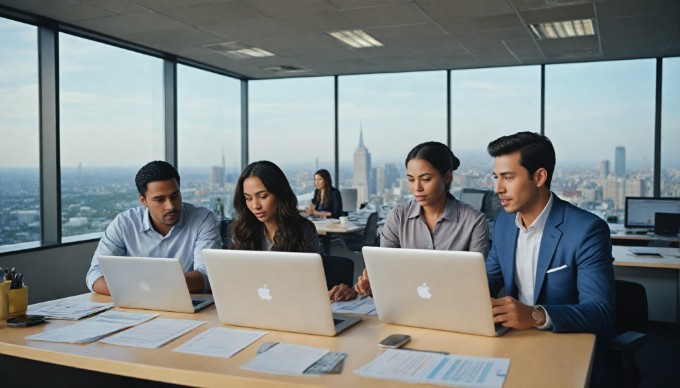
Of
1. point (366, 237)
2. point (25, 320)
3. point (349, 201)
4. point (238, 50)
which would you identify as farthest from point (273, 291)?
point (349, 201)

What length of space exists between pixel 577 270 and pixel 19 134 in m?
4.93

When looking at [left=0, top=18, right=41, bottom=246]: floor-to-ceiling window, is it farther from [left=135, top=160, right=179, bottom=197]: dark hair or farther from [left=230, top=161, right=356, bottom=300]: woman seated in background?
[left=230, top=161, right=356, bottom=300]: woman seated in background

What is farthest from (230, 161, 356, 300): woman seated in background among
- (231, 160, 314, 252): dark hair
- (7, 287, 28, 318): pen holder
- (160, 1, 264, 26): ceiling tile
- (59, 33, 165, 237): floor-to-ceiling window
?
(59, 33, 165, 237): floor-to-ceiling window

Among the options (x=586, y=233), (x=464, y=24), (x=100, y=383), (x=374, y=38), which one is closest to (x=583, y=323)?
(x=586, y=233)

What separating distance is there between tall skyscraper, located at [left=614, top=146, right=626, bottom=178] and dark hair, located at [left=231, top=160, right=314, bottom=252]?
609cm

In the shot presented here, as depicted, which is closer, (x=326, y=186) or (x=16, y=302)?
(x=16, y=302)

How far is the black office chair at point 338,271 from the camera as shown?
2.67 metres

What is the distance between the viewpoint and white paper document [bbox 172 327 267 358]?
1640 mm

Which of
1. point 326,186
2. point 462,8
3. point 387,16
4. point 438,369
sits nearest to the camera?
point 438,369

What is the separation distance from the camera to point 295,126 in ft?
29.2

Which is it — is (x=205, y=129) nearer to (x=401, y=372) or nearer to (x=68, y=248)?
(x=68, y=248)

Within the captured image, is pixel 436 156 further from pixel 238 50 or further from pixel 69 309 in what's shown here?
pixel 238 50

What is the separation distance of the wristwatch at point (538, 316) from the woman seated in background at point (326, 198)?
5.16 meters

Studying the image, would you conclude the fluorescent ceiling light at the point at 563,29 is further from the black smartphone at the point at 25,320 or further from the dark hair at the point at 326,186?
the black smartphone at the point at 25,320
